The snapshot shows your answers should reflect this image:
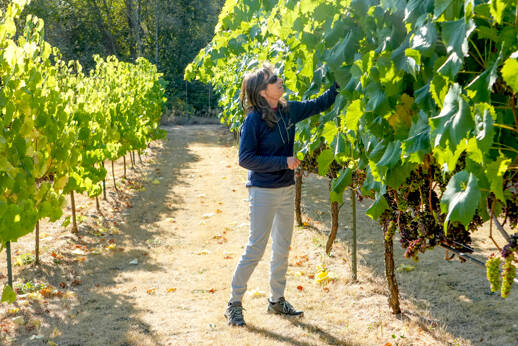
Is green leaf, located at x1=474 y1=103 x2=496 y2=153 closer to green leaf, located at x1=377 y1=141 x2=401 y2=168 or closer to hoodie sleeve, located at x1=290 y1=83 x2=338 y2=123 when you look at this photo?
green leaf, located at x1=377 y1=141 x2=401 y2=168

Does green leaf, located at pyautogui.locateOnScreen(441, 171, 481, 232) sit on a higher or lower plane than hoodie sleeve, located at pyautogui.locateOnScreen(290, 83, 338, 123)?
lower

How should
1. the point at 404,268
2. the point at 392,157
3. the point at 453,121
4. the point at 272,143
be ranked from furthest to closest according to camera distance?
the point at 404,268 < the point at 272,143 < the point at 392,157 < the point at 453,121

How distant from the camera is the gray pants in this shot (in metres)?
3.58

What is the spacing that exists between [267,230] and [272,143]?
2.09ft

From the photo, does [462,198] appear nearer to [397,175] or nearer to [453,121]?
[453,121]

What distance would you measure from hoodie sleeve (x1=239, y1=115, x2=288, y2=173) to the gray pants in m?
0.21

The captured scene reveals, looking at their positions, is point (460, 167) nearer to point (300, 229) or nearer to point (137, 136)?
point (300, 229)

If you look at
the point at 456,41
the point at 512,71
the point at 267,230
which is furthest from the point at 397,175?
the point at 267,230

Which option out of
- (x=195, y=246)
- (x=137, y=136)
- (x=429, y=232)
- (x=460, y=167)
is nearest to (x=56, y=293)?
(x=195, y=246)

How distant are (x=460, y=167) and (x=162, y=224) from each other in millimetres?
5811

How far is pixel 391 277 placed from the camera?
380cm

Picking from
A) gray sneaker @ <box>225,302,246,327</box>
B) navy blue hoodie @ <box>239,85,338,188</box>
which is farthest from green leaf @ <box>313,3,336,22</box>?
gray sneaker @ <box>225,302,246,327</box>

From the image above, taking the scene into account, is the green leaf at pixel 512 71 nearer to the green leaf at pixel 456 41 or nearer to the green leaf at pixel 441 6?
the green leaf at pixel 456 41

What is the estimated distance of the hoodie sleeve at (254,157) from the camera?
341cm
